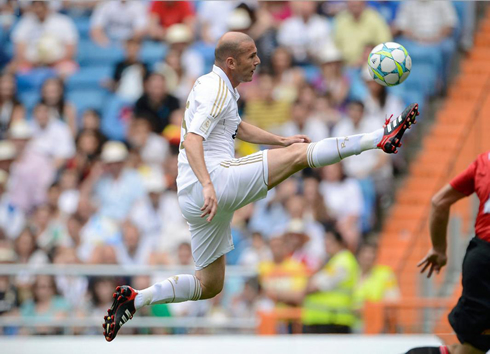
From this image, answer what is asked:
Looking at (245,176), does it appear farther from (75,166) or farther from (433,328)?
(75,166)

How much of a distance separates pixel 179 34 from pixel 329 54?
240 centimetres

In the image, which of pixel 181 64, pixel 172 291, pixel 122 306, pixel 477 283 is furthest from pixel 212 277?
pixel 181 64

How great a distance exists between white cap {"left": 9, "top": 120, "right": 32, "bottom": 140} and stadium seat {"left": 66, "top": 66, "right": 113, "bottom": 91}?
1.05m

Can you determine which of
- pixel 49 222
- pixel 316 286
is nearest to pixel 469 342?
pixel 316 286

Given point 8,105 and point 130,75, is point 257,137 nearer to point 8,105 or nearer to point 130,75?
point 130,75

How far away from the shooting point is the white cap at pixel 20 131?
13828 millimetres

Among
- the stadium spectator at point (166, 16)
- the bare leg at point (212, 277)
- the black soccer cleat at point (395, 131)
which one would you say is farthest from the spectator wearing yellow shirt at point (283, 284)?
the stadium spectator at point (166, 16)

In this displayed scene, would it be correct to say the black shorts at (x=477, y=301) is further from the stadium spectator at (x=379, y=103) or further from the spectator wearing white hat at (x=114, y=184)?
the spectator wearing white hat at (x=114, y=184)

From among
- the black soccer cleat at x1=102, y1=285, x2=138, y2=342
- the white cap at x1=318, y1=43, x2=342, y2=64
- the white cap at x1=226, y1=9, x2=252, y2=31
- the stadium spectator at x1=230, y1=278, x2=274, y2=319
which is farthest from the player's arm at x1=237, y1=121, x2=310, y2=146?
the white cap at x1=226, y1=9, x2=252, y2=31

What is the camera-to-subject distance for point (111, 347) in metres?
8.38

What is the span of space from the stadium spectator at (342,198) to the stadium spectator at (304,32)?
2353 mm

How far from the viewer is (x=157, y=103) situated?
13648 millimetres

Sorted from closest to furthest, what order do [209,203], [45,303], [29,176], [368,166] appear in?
[209,203]
[45,303]
[368,166]
[29,176]

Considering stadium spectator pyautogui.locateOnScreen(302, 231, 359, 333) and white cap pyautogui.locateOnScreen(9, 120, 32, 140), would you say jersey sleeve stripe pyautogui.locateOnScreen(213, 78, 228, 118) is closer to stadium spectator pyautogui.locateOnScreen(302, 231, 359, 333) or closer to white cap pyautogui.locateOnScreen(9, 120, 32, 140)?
stadium spectator pyautogui.locateOnScreen(302, 231, 359, 333)
